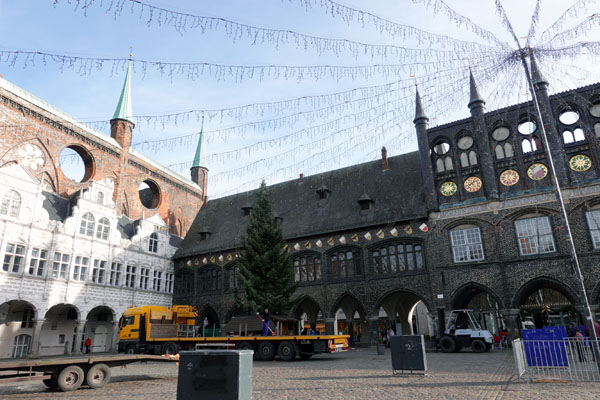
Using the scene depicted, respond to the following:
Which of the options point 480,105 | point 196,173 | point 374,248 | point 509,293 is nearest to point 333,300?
point 374,248

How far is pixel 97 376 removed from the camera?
439 inches

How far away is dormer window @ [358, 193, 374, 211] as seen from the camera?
2864 centimetres

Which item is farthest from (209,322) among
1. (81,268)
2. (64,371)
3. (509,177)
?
(509,177)

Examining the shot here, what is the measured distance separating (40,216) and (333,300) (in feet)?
66.6

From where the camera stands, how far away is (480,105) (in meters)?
25.4

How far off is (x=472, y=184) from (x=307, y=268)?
12926 millimetres

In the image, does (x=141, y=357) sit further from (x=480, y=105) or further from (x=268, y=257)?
(x=480, y=105)

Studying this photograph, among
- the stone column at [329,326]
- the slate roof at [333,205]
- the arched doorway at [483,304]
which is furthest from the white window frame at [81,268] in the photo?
the arched doorway at [483,304]

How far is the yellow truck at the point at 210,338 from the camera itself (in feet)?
59.6

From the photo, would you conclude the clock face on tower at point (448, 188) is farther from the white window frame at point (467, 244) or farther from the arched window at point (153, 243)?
the arched window at point (153, 243)

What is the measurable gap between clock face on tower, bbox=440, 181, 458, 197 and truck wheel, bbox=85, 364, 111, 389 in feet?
69.8

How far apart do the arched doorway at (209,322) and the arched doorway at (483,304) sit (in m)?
19.2

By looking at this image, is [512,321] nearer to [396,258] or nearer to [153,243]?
[396,258]

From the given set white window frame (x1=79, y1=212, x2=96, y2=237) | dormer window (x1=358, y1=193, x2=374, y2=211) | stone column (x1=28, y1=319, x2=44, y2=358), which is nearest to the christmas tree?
dormer window (x1=358, y1=193, x2=374, y2=211)
